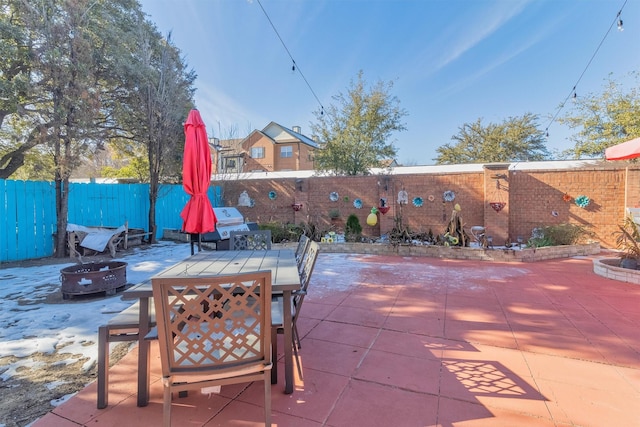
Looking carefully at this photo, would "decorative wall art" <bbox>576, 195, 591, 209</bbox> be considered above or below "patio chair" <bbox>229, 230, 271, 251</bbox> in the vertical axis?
above

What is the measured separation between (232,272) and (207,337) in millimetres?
1007

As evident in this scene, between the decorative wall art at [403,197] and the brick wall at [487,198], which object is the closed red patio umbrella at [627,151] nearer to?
the brick wall at [487,198]

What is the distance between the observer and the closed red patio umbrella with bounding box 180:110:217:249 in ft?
11.1

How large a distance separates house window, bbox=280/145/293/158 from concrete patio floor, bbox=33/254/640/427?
74.8 feet

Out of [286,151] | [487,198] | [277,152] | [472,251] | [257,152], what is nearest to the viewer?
[472,251]

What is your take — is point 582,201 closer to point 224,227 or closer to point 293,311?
point 293,311

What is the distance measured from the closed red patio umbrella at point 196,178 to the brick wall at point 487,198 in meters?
6.59

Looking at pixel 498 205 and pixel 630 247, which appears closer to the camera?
pixel 630 247

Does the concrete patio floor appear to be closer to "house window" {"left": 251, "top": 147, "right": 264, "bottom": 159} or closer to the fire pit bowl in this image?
the fire pit bowl

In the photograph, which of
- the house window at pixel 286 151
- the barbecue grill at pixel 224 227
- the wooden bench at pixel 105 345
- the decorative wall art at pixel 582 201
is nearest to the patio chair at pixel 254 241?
the wooden bench at pixel 105 345

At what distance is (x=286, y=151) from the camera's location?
2633 centimetres

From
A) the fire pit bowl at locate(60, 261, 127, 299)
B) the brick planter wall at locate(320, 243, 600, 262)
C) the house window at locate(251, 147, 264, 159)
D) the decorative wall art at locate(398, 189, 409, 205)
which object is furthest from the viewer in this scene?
the house window at locate(251, 147, 264, 159)

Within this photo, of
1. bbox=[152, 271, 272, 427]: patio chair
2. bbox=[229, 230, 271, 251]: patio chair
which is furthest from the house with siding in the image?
bbox=[152, 271, 272, 427]: patio chair

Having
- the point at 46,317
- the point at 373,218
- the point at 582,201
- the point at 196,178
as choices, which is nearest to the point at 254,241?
the point at 196,178
